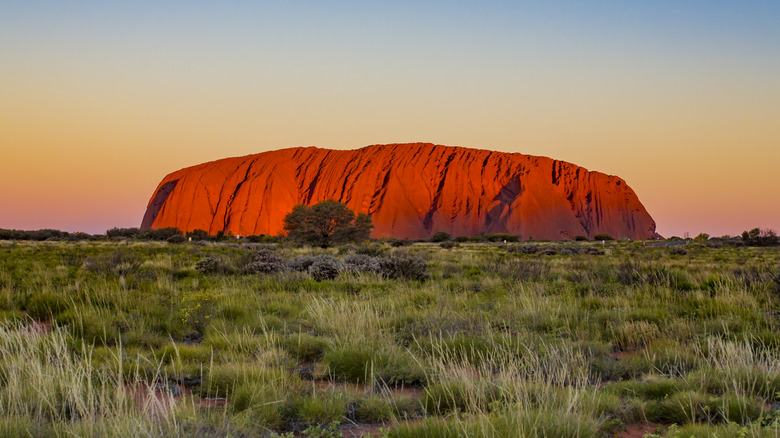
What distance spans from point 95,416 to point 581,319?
6.43 meters

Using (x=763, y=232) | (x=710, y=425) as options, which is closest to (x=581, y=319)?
(x=710, y=425)

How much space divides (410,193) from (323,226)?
6046 cm

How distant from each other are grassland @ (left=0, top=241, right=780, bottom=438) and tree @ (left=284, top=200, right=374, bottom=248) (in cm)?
2942

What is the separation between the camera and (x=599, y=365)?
4.83 m

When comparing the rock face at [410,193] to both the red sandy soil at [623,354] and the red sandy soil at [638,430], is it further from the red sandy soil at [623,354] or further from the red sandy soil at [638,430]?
the red sandy soil at [638,430]

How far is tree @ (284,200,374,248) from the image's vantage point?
40406mm

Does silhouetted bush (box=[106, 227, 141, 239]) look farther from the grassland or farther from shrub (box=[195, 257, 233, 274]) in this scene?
the grassland

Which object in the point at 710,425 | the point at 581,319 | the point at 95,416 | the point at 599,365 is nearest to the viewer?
the point at 95,416

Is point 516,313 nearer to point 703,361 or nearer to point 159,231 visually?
point 703,361

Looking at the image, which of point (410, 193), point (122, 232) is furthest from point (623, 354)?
point (410, 193)

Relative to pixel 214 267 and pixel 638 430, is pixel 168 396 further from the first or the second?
pixel 214 267

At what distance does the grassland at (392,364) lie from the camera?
3063 millimetres

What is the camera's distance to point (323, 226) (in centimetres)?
4103

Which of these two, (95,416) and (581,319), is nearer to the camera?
(95,416)
